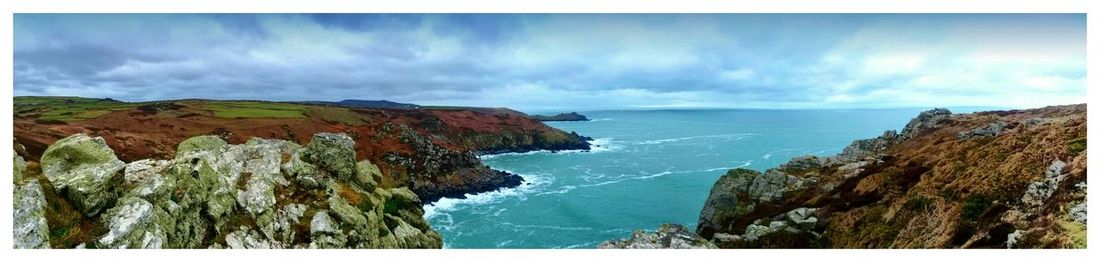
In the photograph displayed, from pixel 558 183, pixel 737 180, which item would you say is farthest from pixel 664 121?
pixel 737 180

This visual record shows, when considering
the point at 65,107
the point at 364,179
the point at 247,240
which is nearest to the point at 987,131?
the point at 364,179

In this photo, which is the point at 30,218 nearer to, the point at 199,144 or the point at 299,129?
the point at 199,144

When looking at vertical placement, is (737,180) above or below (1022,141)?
below

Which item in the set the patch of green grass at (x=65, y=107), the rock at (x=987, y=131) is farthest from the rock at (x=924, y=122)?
the patch of green grass at (x=65, y=107)

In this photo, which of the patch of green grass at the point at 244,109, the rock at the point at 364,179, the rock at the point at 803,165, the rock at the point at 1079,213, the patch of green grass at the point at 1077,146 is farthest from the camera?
the patch of green grass at the point at 244,109

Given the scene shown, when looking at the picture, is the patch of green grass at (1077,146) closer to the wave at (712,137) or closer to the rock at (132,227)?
the rock at (132,227)
